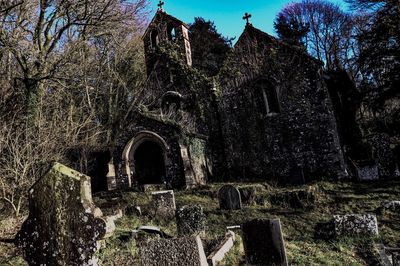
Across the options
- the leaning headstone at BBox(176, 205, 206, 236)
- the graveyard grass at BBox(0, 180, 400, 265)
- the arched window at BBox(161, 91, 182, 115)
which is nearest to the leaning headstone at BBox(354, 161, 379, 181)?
the graveyard grass at BBox(0, 180, 400, 265)

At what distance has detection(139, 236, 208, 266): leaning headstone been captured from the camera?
496cm

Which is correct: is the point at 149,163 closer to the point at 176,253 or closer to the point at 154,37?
the point at 154,37

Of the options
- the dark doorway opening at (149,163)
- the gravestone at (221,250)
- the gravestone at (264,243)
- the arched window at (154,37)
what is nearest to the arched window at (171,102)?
the dark doorway opening at (149,163)

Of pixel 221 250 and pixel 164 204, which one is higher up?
pixel 164 204

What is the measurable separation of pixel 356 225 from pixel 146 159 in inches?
473

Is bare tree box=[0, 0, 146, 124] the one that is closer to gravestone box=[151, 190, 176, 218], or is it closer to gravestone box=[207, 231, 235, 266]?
gravestone box=[151, 190, 176, 218]

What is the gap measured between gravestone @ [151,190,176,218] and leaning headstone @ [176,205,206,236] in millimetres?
1983

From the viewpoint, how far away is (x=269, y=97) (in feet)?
61.0

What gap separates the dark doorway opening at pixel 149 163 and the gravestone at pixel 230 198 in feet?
22.2

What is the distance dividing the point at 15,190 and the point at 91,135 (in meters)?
7.13

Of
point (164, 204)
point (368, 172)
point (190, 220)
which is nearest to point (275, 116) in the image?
point (368, 172)

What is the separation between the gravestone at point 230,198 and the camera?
38.5 feet

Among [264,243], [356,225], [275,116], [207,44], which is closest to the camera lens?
[264,243]

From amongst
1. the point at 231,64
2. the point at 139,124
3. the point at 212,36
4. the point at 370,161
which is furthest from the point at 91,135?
the point at 212,36
